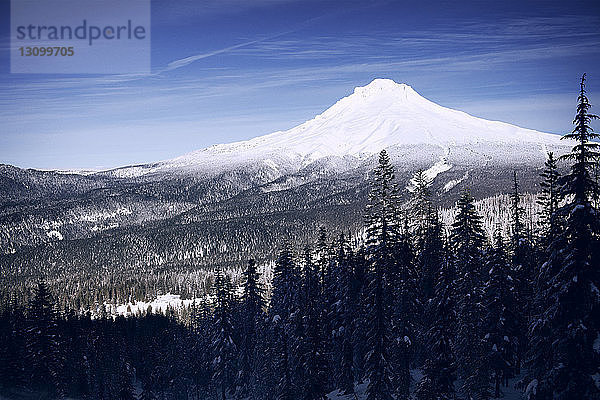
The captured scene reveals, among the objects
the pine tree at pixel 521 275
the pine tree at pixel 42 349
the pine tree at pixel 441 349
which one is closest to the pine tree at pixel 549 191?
the pine tree at pixel 521 275

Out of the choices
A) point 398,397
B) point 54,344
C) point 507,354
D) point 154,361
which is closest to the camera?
point 398,397

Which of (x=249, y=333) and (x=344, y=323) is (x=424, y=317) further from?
(x=249, y=333)

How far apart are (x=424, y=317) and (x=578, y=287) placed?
75.0 ft

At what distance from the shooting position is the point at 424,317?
41031mm

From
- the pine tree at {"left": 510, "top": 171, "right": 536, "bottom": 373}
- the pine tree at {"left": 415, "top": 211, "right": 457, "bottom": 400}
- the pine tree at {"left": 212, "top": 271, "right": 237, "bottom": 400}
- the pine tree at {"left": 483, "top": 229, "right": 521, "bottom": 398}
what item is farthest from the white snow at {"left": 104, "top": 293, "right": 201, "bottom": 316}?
the pine tree at {"left": 483, "top": 229, "right": 521, "bottom": 398}

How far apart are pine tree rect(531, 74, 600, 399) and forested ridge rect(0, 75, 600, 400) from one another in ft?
0.16

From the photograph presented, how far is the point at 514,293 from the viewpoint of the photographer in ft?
127

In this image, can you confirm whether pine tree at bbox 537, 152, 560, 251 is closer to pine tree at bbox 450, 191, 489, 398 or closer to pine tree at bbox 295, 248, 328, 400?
pine tree at bbox 450, 191, 489, 398

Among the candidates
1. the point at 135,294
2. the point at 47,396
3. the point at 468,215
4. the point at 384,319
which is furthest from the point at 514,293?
the point at 135,294

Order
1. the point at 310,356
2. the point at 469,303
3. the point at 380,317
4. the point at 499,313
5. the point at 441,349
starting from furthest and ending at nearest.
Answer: the point at 310,356 < the point at 499,313 < the point at 469,303 < the point at 441,349 < the point at 380,317

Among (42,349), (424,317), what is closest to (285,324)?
(424,317)

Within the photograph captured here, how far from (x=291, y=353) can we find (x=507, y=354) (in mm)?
17618

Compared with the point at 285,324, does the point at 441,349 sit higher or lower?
lower

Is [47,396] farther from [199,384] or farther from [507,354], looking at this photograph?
[507,354]
